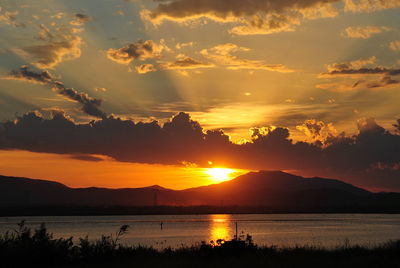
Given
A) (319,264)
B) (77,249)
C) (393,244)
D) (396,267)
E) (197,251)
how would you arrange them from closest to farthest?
(396,267)
(319,264)
(77,249)
(197,251)
(393,244)

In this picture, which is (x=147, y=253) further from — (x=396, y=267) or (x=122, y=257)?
(x=396, y=267)

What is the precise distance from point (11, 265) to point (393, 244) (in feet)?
94.3

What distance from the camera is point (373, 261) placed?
29281mm

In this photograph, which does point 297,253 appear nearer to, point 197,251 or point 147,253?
point 197,251

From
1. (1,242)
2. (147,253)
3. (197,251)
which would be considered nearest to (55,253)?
(1,242)

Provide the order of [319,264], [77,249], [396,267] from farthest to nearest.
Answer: [77,249] → [319,264] → [396,267]

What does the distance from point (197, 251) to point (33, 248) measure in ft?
37.5

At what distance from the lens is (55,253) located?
29.5 meters

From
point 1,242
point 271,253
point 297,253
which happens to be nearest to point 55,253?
point 1,242

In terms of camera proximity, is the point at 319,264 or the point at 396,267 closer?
the point at 396,267

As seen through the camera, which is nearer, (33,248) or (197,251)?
(33,248)

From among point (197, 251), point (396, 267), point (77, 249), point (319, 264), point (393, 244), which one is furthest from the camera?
point (393, 244)

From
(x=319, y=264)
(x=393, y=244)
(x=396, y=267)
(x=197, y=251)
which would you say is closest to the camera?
(x=396, y=267)

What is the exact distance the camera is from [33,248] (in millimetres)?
29000
